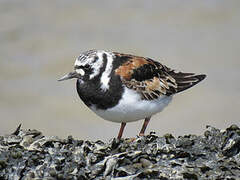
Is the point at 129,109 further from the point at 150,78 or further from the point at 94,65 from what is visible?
the point at 150,78

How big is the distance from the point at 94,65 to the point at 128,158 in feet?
4.69

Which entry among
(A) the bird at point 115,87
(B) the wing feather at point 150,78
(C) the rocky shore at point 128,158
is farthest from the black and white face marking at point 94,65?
(C) the rocky shore at point 128,158

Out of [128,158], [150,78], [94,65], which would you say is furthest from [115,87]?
[128,158]

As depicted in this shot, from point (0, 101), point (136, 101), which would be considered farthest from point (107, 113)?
point (0, 101)

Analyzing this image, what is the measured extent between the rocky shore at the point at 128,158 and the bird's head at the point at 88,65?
930mm

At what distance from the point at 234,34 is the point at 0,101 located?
4.55 m

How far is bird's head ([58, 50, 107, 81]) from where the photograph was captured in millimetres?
6223

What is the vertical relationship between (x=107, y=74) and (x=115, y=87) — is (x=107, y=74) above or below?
above

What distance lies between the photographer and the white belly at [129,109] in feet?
20.3

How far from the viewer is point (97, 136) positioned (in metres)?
10.0

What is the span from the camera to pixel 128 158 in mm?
5078

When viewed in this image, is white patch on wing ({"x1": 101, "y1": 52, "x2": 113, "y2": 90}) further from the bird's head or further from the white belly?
the white belly

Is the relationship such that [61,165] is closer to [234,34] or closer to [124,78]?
[124,78]

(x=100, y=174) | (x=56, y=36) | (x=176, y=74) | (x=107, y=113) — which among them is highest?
(x=56, y=36)
